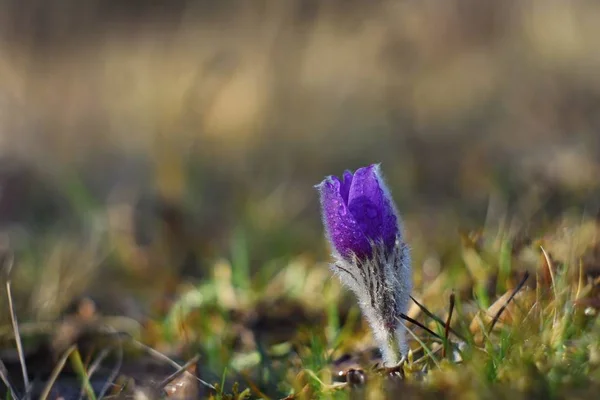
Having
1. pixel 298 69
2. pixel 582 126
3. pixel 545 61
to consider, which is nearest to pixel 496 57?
pixel 545 61

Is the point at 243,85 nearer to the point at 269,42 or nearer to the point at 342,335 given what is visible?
the point at 269,42

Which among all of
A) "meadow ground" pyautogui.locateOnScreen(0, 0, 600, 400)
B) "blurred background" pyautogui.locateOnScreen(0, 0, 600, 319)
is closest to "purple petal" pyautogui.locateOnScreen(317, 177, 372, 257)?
"meadow ground" pyautogui.locateOnScreen(0, 0, 600, 400)

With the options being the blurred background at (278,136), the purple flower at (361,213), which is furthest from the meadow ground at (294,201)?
the purple flower at (361,213)

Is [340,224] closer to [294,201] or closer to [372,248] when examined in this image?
[372,248]

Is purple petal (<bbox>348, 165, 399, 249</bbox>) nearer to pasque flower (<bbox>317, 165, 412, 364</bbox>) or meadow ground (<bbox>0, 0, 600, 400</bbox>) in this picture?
pasque flower (<bbox>317, 165, 412, 364</bbox>)

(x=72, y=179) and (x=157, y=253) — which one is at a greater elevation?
(x=72, y=179)

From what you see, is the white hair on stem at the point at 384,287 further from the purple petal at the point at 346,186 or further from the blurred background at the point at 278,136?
the blurred background at the point at 278,136

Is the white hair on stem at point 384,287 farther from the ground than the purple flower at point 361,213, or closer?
closer
